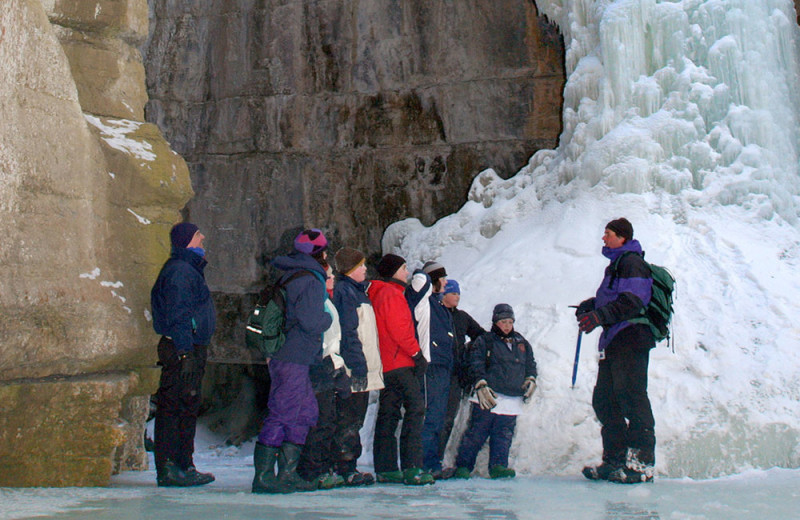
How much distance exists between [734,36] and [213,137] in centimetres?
771

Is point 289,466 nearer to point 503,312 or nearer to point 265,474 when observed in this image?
point 265,474

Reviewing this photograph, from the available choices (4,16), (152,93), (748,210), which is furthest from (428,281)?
(152,93)

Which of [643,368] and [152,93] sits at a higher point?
[152,93]

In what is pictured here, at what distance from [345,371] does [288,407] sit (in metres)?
0.52

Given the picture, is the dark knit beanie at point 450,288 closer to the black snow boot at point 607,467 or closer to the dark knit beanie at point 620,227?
the dark knit beanie at point 620,227

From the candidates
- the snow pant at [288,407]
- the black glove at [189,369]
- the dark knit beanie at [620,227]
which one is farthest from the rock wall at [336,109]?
the snow pant at [288,407]

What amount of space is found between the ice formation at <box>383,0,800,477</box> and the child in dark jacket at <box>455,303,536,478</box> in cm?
35

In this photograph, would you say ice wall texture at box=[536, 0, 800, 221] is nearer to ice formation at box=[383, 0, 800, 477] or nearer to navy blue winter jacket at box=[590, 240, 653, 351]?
ice formation at box=[383, 0, 800, 477]

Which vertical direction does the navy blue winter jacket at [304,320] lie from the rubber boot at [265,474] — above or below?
above

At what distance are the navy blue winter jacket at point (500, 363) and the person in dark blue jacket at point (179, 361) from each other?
80.1 inches

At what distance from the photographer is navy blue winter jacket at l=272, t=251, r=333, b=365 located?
470 cm

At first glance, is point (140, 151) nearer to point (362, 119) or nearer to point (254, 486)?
point (254, 486)

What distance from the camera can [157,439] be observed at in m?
4.97

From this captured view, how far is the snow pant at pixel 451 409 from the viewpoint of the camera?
20.3 ft
